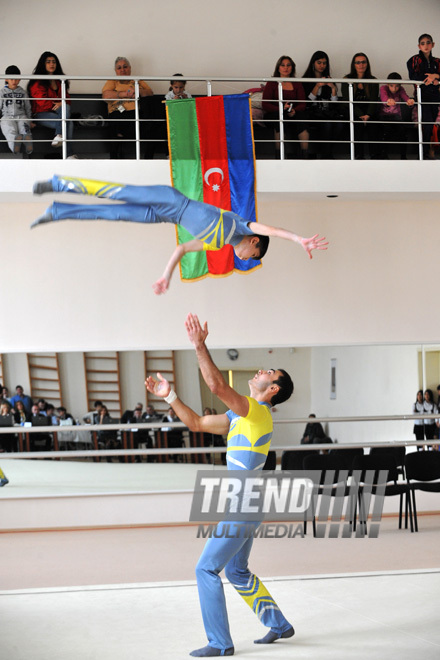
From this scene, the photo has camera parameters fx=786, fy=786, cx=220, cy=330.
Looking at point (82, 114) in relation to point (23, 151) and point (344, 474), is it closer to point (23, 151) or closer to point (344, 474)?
point (23, 151)

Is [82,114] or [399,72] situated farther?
[399,72]

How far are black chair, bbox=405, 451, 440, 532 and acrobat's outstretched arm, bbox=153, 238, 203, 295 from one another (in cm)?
456

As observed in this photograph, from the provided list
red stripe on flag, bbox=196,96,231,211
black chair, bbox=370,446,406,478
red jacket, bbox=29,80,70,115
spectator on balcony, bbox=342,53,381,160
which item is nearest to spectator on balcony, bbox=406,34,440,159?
spectator on balcony, bbox=342,53,381,160

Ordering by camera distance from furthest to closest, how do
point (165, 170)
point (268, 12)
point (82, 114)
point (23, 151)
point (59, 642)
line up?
point (268, 12) → point (82, 114) → point (23, 151) → point (165, 170) → point (59, 642)

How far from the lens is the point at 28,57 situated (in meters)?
9.18

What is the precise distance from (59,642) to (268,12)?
304 inches

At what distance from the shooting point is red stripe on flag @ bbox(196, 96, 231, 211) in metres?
6.85

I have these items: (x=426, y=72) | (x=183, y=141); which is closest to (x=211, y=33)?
(x=426, y=72)

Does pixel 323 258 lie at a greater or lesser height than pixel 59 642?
greater

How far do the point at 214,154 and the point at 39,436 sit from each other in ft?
11.3

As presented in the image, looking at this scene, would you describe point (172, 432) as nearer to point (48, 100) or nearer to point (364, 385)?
point (364, 385)

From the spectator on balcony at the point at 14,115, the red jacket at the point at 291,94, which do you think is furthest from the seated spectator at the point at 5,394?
the red jacket at the point at 291,94

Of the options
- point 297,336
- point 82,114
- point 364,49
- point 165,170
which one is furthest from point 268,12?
point 297,336

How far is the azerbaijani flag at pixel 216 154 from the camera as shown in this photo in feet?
22.5
